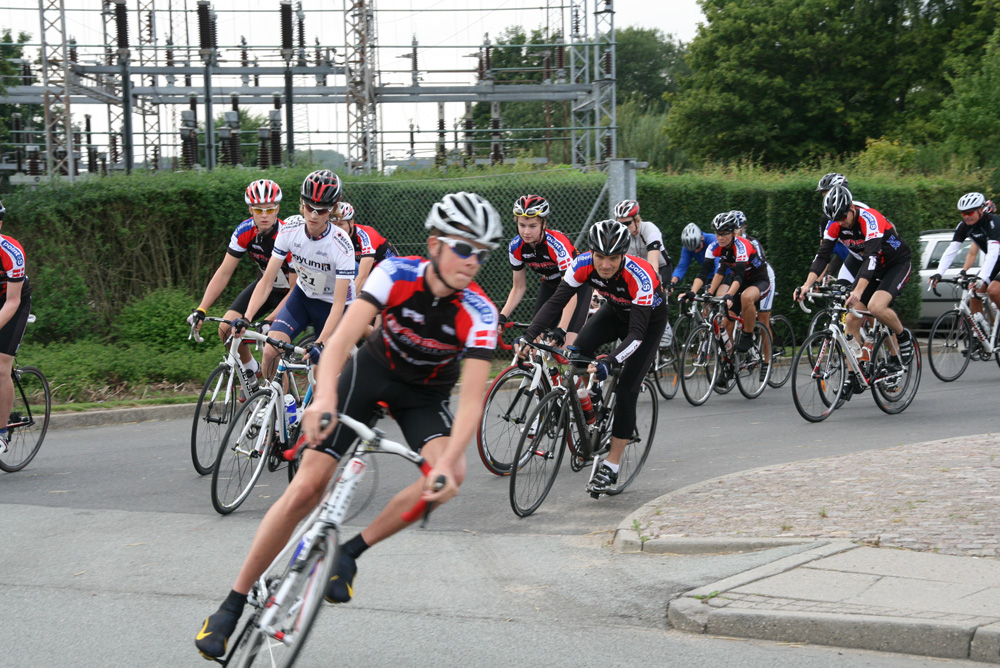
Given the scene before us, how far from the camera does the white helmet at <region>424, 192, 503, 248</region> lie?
13.4ft

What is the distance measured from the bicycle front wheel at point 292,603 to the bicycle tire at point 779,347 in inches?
396

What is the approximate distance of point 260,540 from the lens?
3.96 metres

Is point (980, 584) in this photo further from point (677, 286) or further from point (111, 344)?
point (111, 344)

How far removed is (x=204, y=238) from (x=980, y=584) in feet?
40.1

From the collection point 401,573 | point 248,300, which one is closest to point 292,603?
point 401,573

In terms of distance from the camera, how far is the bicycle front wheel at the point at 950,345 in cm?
1362

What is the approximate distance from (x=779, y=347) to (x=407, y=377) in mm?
9587

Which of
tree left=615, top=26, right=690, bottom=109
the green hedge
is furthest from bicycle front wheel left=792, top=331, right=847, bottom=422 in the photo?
tree left=615, top=26, right=690, bottom=109

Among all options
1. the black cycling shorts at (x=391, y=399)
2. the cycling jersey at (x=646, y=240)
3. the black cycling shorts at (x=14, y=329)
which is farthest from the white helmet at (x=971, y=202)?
the black cycling shorts at (x=14, y=329)

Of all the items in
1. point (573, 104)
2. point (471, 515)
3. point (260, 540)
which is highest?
point (573, 104)

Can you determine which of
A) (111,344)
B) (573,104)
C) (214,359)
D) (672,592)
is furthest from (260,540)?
(573,104)

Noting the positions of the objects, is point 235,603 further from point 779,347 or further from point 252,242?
point 779,347

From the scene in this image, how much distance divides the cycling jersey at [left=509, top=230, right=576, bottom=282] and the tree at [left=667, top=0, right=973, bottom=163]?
120ft

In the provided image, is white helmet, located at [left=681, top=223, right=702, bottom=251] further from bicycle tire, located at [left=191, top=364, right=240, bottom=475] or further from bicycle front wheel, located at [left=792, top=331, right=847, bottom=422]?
bicycle tire, located at [left=191, top=364, right=240, bottom=475]
